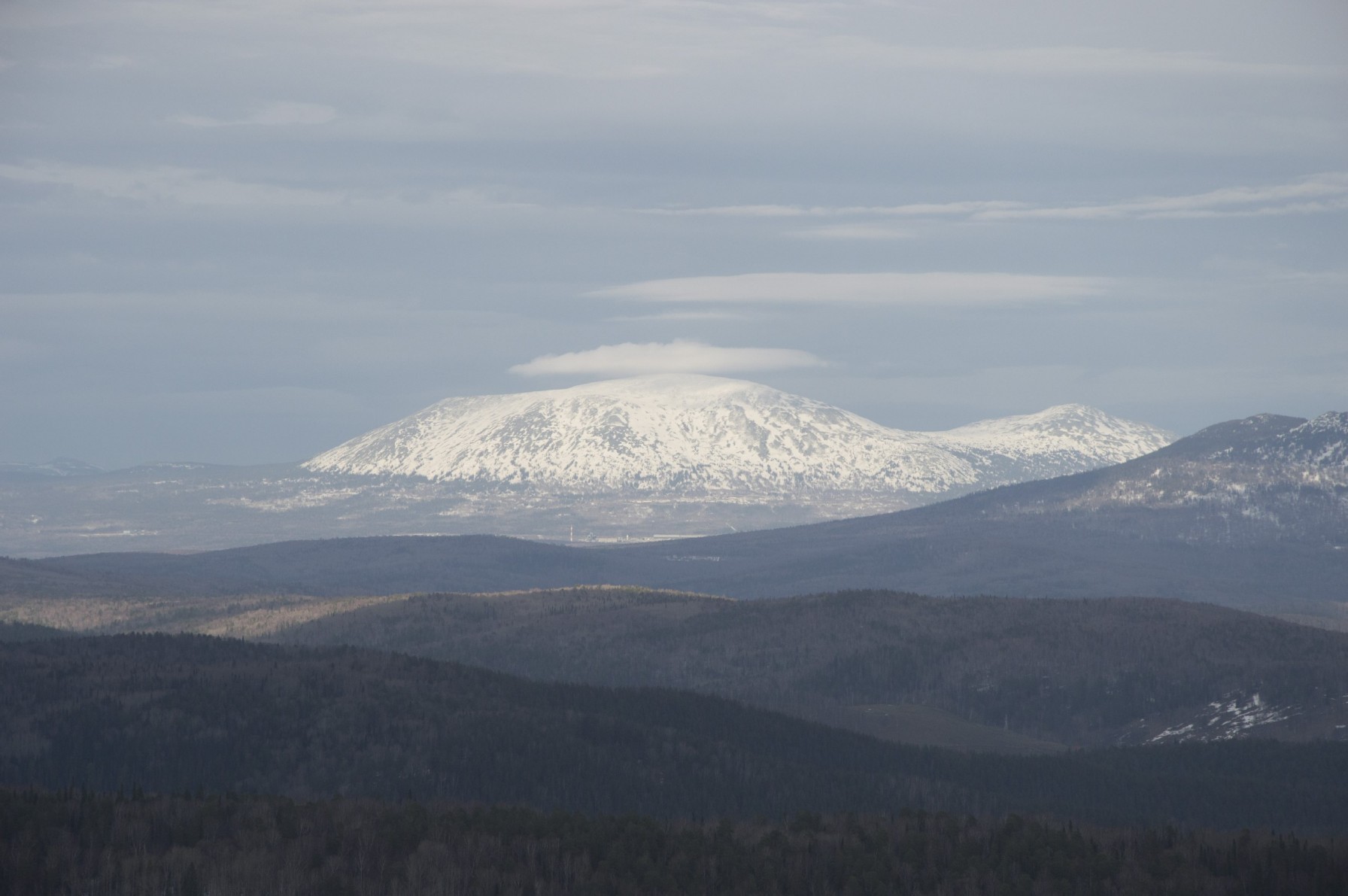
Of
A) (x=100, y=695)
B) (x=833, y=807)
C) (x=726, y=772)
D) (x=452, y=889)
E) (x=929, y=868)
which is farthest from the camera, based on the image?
(x=100, y=695)

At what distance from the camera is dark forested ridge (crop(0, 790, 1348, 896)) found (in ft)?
321

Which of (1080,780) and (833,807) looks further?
(1080,780)

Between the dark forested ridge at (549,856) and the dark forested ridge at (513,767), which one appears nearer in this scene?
the dark forested ridge at (549,856)

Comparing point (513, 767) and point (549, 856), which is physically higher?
point (549, 856)

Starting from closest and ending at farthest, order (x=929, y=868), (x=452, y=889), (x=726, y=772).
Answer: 1. (x=452, y=889)
2. (x=929, y=868)
3. (x=726, y=772)

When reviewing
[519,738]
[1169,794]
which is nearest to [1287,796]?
[1169,794]

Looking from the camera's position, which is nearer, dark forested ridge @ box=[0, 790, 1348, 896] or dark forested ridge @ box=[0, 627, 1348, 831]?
dark forested ridge @ box=[0, 790, 1348, 896]

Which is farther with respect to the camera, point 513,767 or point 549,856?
point 513,767

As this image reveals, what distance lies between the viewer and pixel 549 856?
4181 inches

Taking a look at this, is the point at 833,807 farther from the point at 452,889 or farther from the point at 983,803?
the point at 452,889

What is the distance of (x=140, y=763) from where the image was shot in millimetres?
177500

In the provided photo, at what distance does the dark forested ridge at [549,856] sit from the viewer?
97.9 metres

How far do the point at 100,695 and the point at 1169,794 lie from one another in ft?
394

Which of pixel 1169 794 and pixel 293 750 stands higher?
pixel 293 750
